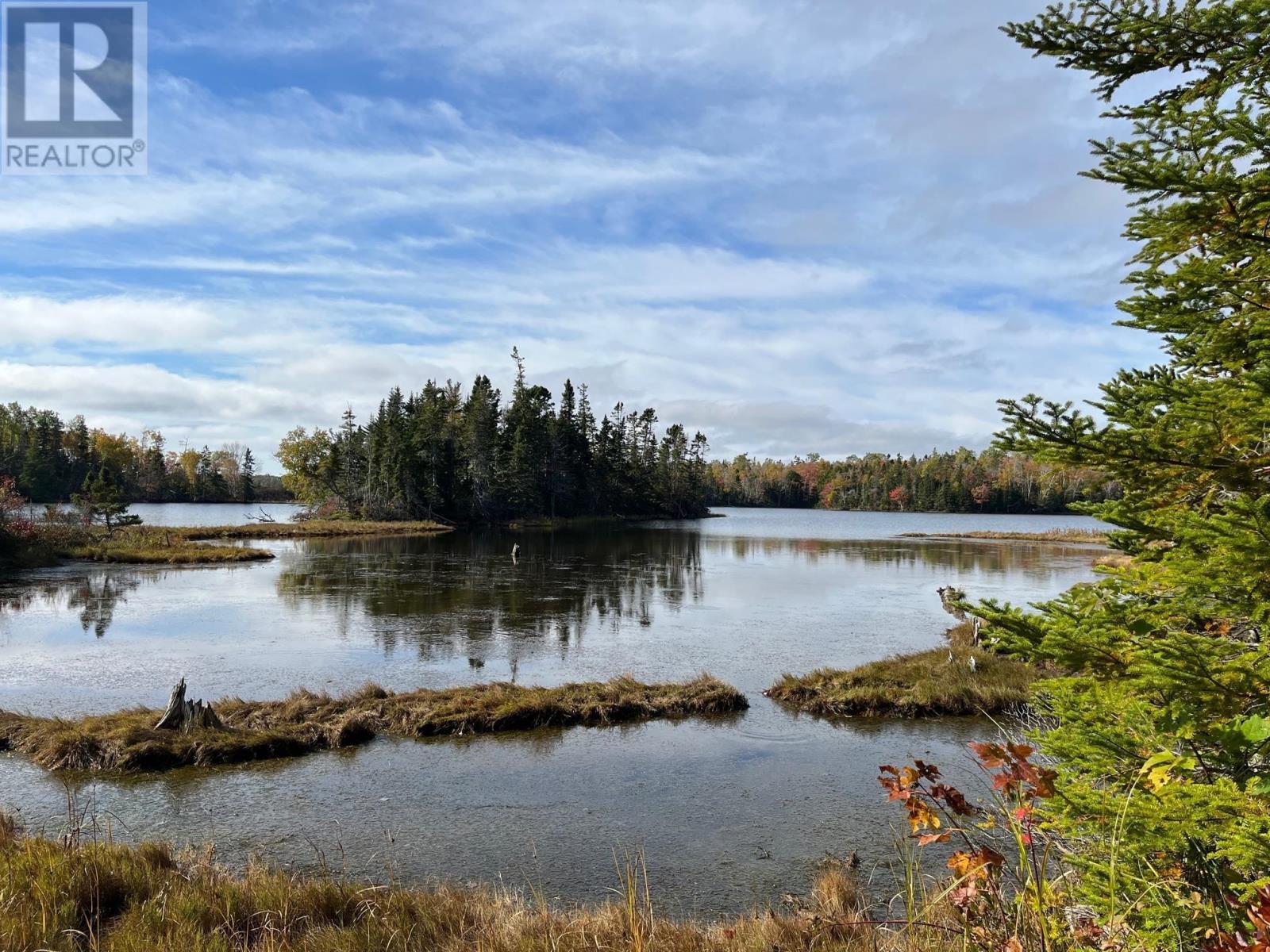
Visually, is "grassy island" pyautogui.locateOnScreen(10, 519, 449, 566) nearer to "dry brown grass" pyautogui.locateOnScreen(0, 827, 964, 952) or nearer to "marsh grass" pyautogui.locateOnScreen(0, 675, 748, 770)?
"marsh grass" pyautogui.locateOnScreen(0, 675, 748, 770)

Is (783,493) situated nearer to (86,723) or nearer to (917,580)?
(917,580)

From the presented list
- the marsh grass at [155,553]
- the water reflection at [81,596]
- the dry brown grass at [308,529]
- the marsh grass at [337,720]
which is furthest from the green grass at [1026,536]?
the marsh grass at [337,720]

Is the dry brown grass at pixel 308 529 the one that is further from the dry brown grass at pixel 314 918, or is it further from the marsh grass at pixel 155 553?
the dry brown grass at pixel 314 918

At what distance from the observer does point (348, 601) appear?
92.5 ft

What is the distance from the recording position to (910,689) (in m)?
16.4

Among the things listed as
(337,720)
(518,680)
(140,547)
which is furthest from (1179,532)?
(140,547)

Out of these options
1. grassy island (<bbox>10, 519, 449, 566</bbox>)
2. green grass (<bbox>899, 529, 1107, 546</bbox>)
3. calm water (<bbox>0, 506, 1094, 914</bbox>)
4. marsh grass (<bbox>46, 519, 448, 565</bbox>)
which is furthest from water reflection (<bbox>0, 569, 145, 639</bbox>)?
green grass (<bbox>899, 529, 1107, 546</bbox>)

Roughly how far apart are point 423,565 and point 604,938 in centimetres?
3610

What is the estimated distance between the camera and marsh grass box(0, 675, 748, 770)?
11.8m

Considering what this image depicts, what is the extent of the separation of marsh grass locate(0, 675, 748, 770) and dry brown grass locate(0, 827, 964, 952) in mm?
4704

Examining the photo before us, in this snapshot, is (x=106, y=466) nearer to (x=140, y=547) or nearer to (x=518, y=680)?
(x=140, y=547)

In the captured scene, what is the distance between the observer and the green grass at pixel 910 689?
15.6 meters

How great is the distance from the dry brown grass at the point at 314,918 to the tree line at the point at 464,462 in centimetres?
6909

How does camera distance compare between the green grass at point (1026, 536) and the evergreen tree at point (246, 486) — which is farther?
the evergreen tree at point (246, 486)
